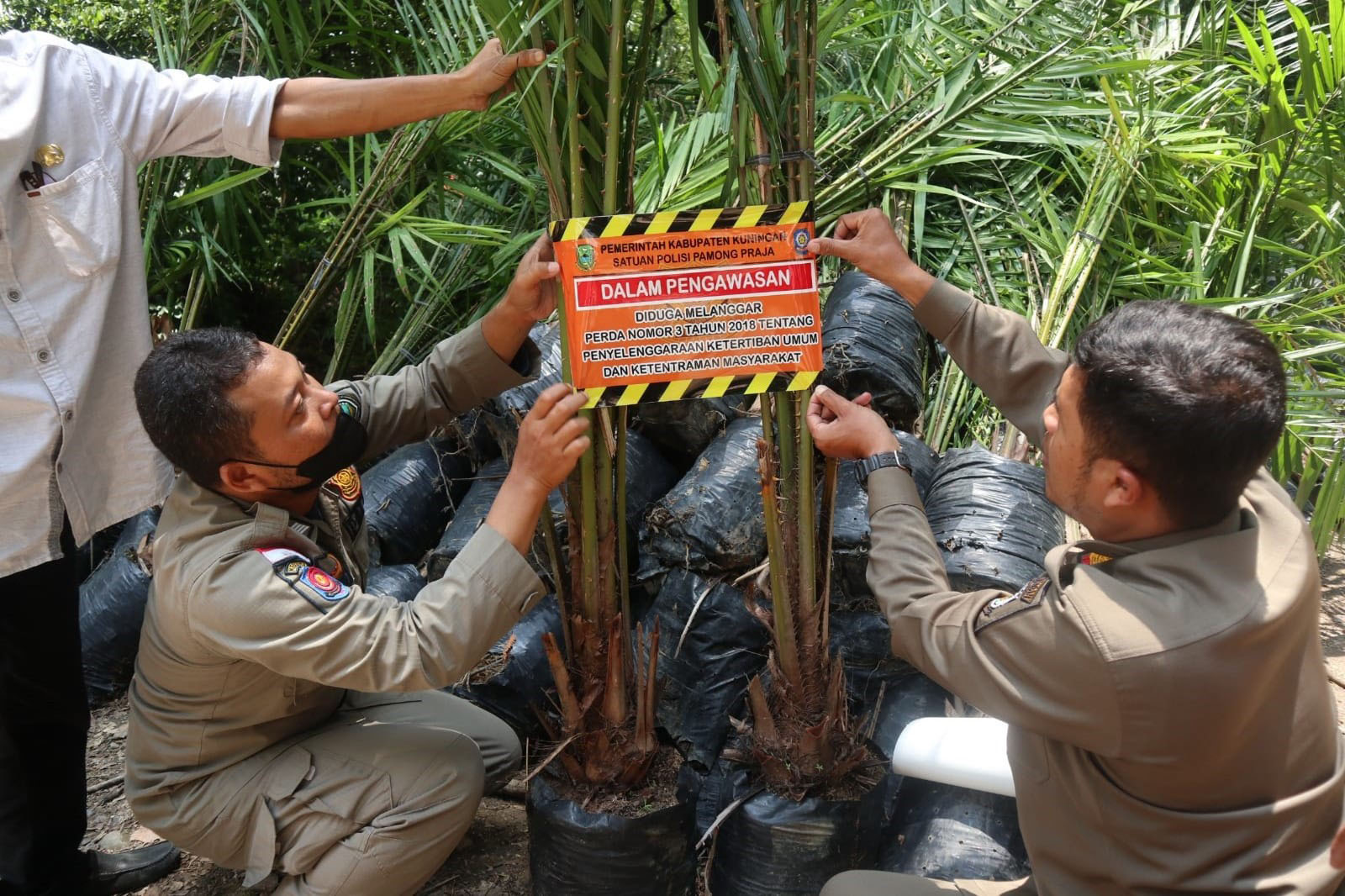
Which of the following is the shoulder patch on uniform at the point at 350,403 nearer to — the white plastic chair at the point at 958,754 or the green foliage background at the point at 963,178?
the green foliage background at the point at 963,178

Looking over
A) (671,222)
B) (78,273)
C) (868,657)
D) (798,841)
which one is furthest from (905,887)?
(78,273)

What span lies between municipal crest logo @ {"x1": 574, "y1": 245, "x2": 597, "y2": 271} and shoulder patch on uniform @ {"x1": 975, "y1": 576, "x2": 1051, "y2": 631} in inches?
31.0

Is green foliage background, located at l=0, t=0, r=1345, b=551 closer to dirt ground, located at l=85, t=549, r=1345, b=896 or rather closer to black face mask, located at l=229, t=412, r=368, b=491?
black face mask, located at l=229, t=412, r=368, b=491

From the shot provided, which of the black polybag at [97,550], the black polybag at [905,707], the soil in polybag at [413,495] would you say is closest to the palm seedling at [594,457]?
the black polybag at [905,707]

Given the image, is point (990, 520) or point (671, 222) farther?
point (990, 520)

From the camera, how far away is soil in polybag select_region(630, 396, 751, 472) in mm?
2879

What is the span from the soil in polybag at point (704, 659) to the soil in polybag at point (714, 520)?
0.06 m

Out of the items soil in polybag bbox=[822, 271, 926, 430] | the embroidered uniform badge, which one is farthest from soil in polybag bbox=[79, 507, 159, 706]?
soil in polybag bbox=[822, 271, 926, 430]

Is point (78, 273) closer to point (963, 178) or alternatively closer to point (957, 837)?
point (957, 837)

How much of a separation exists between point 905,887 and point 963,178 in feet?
8.15

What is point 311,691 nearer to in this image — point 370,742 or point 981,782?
point 370,742

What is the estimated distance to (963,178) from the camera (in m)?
3.39

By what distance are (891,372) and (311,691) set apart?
1643mm

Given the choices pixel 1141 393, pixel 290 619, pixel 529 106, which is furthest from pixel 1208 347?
pixel 290 619
